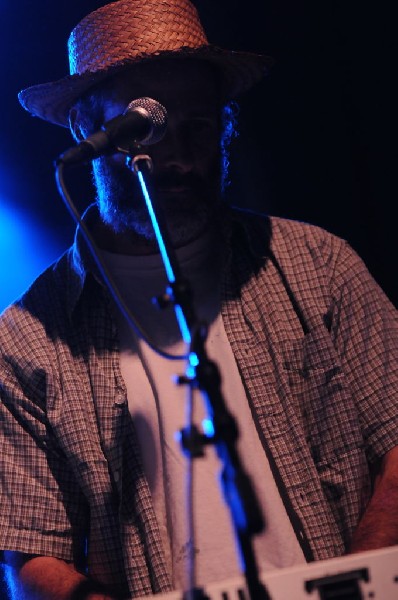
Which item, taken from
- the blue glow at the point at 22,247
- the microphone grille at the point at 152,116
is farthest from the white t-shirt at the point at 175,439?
the blue glow at the point at 22,247

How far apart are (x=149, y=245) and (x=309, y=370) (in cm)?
62

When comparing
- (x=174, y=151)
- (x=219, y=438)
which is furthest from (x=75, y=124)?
(x=219, y=438)

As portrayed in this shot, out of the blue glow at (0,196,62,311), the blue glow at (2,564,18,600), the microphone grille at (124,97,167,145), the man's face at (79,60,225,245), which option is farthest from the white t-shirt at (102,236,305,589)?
the blue glow at (0,196,62,311)

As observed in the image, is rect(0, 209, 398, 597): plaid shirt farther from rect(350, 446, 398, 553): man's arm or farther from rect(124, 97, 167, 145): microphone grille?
rect(124, 97, 167, 145): microphone grille

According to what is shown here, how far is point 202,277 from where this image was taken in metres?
2.27

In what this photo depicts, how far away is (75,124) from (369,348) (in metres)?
1.15

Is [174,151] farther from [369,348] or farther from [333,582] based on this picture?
[333,582]

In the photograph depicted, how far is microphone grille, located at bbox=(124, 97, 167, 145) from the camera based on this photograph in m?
1.48

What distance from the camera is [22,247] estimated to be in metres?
3.17

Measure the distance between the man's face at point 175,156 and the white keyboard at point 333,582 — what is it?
46.0 inches

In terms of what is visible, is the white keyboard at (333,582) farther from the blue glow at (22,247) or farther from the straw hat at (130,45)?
the blue glow at (22,247)

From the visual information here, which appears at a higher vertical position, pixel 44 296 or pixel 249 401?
pixel 44 296

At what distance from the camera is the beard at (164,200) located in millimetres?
2090

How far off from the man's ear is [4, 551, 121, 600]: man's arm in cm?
126
